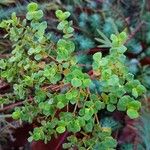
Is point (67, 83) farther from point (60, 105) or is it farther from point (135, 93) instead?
point (135, 93)

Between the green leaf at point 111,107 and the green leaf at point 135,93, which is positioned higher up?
the green leaf at point 135,93

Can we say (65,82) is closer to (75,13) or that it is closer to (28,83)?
(28,83)

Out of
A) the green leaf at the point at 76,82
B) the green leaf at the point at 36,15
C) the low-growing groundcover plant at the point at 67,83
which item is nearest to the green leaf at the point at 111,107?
the low-growing groundcover plant at the point at 67,83

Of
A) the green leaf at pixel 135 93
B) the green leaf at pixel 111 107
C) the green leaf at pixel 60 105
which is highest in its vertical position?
the green leaf at pixel 135 93

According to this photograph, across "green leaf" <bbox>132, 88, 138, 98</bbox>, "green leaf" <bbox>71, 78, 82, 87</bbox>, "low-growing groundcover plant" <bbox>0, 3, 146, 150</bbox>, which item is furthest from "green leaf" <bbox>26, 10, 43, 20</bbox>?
"green leaf" <bbox>132, 88, 138, 98</bbox>

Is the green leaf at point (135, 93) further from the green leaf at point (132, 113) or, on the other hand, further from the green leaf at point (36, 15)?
the green leaf at point (36, 15)

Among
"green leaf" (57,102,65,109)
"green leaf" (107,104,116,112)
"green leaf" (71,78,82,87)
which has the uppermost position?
"green leaf" (71,78,82,87)

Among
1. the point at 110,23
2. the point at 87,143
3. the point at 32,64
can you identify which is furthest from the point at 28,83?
the point at 110,23

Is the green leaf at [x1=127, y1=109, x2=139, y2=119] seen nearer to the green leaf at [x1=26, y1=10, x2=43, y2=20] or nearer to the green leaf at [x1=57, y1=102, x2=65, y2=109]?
the green leaf at [x1=57, y1=102, x2=65, y2=109]
